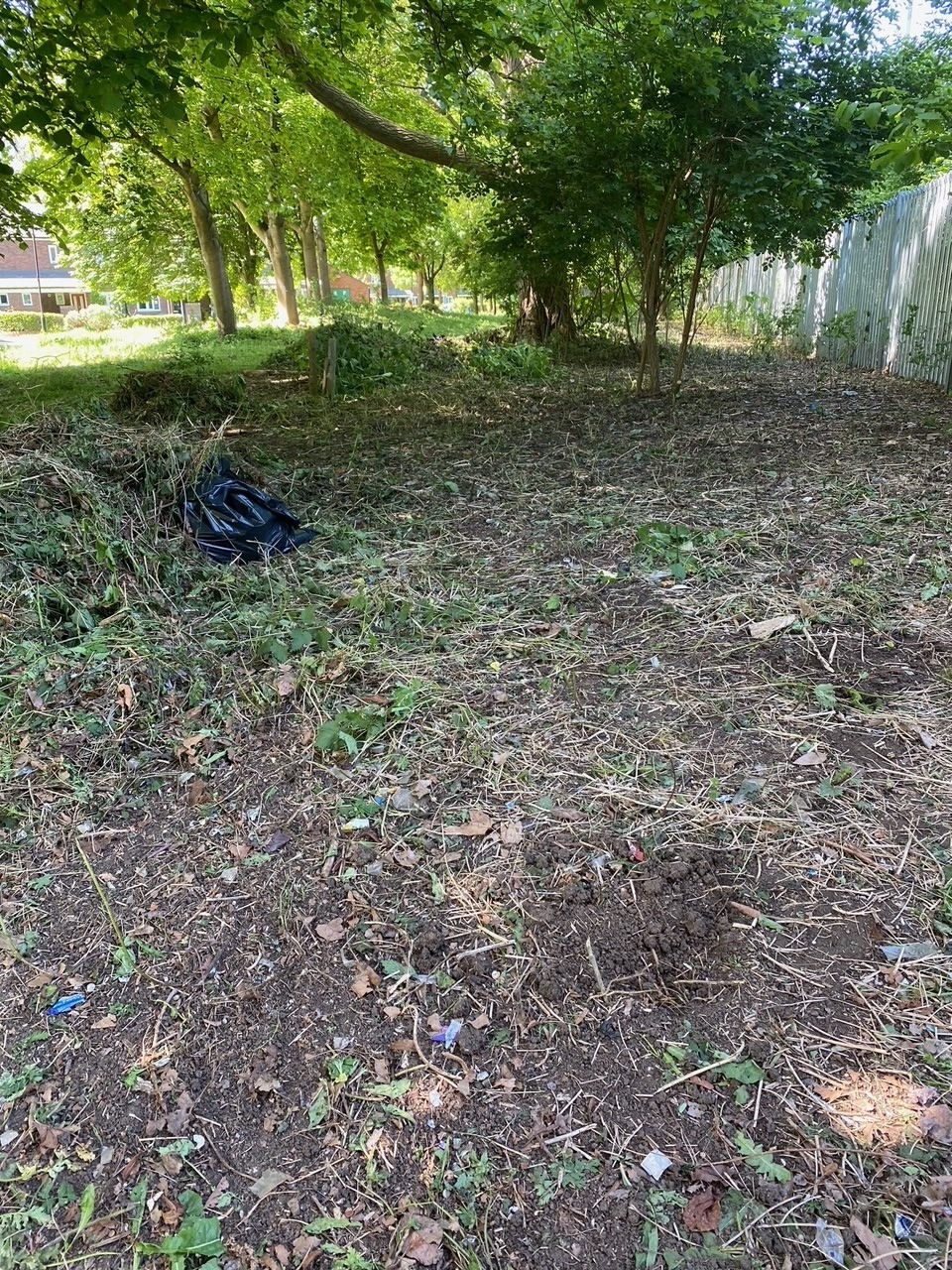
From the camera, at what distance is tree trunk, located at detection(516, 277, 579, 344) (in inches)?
523

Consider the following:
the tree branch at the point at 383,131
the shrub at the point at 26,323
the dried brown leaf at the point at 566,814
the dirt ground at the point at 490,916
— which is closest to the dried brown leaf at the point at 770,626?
the dirt ground at the point at 490,916

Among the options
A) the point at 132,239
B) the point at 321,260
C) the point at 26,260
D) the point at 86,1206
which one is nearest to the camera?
the point at 86,1206

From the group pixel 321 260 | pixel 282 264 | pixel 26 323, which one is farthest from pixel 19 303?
pixel 282 264

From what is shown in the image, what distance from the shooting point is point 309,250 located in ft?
74.3

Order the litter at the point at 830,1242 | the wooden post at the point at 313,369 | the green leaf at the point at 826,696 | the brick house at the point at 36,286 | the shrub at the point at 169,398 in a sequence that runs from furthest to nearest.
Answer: the brick house at the point at 36,286 < the wooden post at the point at 313,369 < the shrub at the point at 169,398 < the green leaf at the point at 826,696 < the litter at the point at 830,1242

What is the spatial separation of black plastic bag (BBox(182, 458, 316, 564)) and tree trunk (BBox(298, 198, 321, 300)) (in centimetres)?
Answer: 1480

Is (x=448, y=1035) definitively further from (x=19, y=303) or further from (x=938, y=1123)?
(x=19, y=303)

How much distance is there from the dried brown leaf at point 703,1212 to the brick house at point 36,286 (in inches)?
2304

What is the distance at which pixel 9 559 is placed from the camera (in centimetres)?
358

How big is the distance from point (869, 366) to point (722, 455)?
607 centimetres

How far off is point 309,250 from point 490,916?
23795 millimetres

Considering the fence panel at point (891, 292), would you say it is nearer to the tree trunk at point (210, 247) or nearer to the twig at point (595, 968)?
the twig at point (595, 968)

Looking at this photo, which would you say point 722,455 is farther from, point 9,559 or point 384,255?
point 384,255

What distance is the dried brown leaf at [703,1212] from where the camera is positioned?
4.88ft
